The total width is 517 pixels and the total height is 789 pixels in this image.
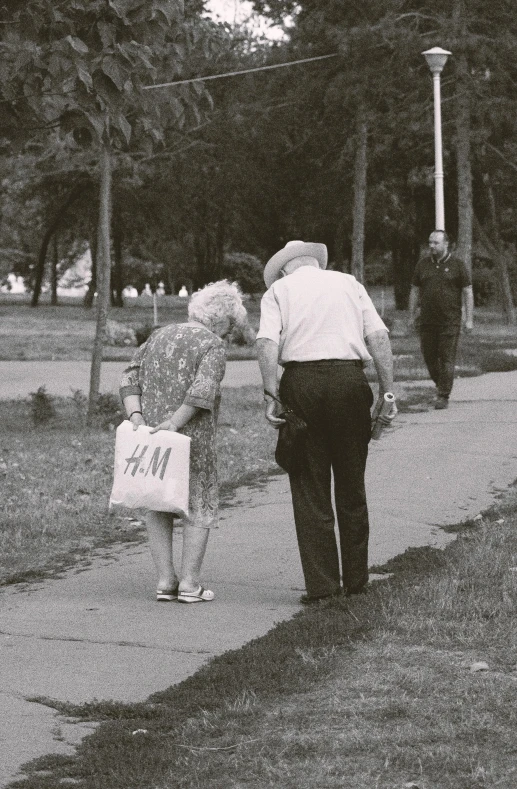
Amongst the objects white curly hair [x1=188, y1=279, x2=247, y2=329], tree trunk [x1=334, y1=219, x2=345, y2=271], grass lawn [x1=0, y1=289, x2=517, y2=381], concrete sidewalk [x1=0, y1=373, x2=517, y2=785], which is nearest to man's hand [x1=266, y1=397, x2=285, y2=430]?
white curly hair [x1=188, y1=279, x2=247, y2=329]

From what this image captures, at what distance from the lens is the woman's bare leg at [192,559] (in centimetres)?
698

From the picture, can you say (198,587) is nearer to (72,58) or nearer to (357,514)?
(357,514)

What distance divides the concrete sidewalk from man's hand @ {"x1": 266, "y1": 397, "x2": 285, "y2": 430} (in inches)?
33.6

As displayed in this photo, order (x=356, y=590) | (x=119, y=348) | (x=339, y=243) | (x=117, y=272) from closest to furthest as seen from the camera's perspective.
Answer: (x=356, y=590)
(x=119, y=348)
(x=339, y=243)
(x=117, y=272)

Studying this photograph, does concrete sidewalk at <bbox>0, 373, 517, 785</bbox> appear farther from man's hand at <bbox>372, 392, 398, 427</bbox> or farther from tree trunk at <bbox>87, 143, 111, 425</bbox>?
tree trunk at <bbox>87, 143, 111, 425</bbox>

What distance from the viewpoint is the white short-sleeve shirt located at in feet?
22.2

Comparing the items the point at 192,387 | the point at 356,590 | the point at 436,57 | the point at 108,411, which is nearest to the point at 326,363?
the point at 192,387

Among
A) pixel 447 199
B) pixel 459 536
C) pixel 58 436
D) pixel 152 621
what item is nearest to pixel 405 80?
pixel 447 199

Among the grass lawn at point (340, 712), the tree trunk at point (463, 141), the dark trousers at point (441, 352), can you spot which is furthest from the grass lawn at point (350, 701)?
the tree trunk at point (463, 141)

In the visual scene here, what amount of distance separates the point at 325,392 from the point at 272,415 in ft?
0.90

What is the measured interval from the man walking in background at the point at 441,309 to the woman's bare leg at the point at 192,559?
861cm

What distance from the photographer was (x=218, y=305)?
22.4ft

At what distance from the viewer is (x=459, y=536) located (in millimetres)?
8508

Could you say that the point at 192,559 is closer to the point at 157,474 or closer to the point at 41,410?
the point at 157,474
